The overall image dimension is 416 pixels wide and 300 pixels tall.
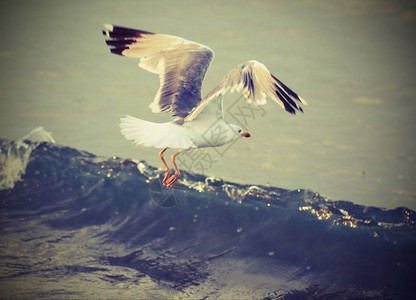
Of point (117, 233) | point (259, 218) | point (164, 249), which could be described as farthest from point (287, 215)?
point (117, 233)

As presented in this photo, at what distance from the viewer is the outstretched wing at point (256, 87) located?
4.11 metres

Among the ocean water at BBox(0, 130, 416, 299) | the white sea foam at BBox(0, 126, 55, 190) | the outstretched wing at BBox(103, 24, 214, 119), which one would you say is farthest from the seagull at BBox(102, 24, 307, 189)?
the white sea foam at BBox(0, 126, 55, 190)

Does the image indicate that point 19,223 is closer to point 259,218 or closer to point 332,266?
point 259,218

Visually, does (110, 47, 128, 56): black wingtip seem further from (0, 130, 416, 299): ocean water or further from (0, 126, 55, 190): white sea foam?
(0, 126, 55, 190): white sea foam

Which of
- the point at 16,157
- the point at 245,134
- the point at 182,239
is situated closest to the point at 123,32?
the point at 245,134

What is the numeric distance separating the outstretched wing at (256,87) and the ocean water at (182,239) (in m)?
2.92

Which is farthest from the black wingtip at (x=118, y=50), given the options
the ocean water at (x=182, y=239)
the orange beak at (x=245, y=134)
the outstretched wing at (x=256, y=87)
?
the ocean water at (x=182, y=239)

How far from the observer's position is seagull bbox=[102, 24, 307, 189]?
4.18 meters

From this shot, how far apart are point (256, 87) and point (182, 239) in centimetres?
486

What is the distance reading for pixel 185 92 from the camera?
5.18 meters

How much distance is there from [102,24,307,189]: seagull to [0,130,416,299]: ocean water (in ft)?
6.72

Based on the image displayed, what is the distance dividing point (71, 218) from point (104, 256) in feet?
6.50

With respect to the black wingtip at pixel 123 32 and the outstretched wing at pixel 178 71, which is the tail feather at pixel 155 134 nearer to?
the outstretched wing at pixel 178 71

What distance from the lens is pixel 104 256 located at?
25.0 ft
